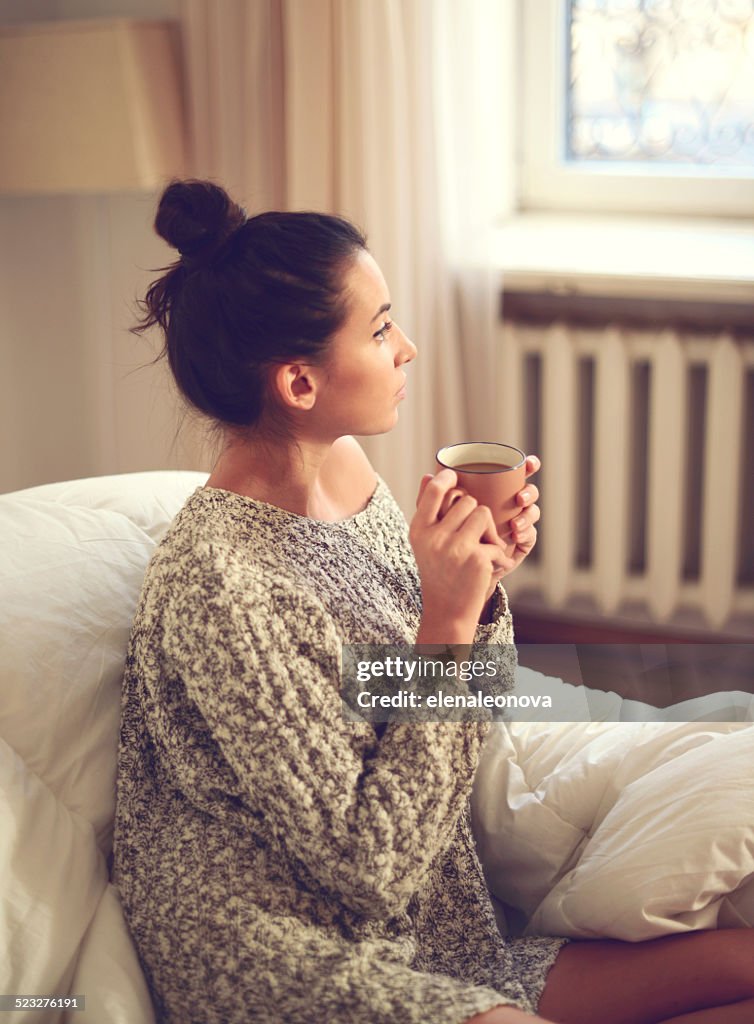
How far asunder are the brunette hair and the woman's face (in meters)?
0.01

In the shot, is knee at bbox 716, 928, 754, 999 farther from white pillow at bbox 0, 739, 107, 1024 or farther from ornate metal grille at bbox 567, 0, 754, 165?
ornate metal grille at bbox 567, 0, 754, 165

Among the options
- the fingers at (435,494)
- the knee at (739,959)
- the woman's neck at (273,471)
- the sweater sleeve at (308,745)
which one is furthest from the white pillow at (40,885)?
the knee at (739,959)

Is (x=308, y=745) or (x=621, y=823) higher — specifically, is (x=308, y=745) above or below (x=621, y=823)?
above

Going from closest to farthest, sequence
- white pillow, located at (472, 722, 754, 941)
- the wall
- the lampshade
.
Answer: white pillow, located at (472, 722, 754, 941)
the lampshade
the wall

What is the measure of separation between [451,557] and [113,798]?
415 millimetres

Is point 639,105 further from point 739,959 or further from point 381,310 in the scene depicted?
point 739,959

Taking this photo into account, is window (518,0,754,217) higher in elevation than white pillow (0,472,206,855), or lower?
higher

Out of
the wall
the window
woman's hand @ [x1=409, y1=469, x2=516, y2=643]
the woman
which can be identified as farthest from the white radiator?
woman's hand @ [x1=409, y1=469, x2=516, y2=643]

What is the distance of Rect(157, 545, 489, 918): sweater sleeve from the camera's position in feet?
3.23

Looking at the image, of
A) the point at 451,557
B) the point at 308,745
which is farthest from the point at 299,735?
the point at 451,557

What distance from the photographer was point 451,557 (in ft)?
3.46

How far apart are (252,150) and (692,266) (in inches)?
35.4

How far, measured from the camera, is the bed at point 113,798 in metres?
1.03

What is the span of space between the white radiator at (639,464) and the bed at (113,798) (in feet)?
3.46
